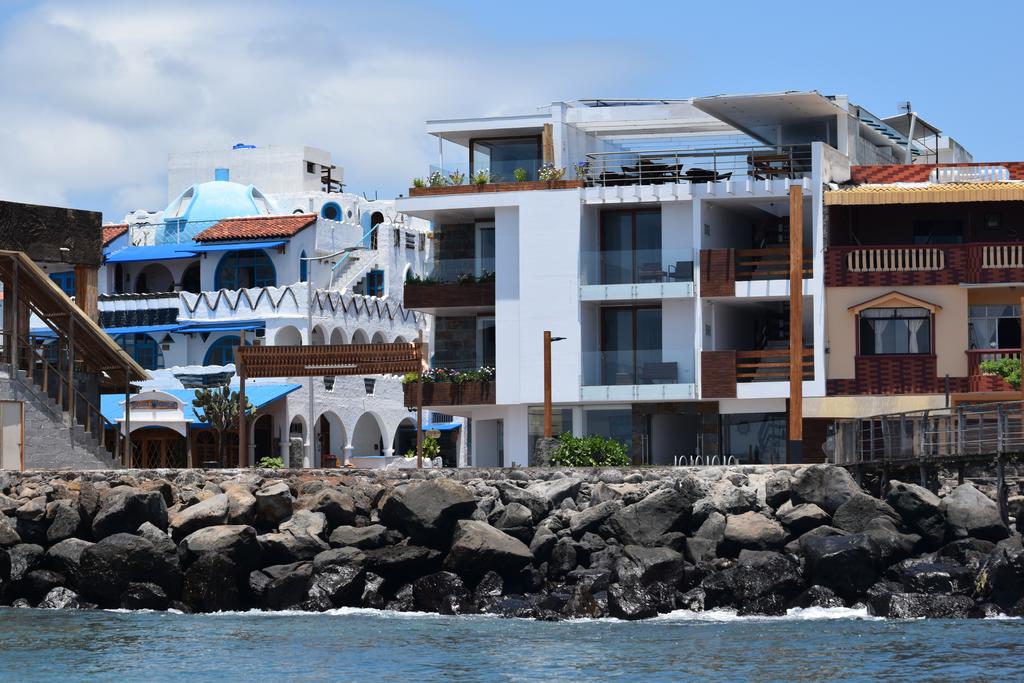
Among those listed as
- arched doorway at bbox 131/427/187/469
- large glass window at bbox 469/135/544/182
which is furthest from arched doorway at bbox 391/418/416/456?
large glass window at bbox 469/135/544/182

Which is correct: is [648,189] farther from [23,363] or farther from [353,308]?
[353,308]

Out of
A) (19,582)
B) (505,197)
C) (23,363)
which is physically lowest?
(19,582)

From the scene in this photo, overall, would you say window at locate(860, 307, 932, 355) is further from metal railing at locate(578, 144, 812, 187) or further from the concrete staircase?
the concrete staircase

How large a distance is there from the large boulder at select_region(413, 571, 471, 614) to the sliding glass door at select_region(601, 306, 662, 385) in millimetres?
16548

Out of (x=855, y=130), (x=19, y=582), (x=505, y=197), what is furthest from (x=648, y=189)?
(x=19, y=582)

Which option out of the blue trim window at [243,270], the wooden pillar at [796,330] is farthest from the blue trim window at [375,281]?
the wooden pillar at [796,330]

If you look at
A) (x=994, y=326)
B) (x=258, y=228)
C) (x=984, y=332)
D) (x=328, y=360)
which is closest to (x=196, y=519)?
(x=328, y=360)

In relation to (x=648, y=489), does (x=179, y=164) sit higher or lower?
higher

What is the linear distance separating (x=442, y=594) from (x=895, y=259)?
21.1 meters

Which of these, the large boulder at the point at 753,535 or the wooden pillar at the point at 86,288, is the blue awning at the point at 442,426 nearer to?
the wooden pillar at the point at 86,288

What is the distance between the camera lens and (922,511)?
3978 centimetres

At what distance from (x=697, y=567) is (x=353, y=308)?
40.7 m

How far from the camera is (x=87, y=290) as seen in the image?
2016 inches

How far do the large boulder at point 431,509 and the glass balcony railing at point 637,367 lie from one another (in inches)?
574
